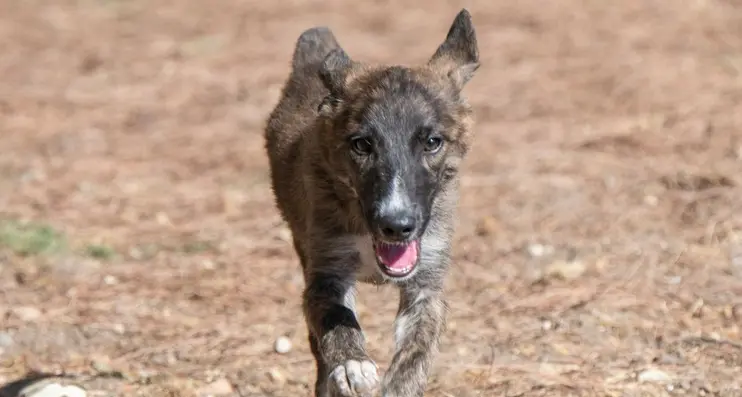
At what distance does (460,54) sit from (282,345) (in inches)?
83.5

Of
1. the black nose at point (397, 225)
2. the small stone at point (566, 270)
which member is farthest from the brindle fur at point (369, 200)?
the small stone at point (566, 270)

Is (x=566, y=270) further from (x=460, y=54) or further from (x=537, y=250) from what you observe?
(x=460, y=54)

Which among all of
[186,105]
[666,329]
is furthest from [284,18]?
[666,329]

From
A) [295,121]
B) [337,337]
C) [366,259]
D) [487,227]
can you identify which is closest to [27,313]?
[295,121]

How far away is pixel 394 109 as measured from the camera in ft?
18.5

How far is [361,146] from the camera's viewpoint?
564 cm

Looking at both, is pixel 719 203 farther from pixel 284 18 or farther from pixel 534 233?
pixel 284 18

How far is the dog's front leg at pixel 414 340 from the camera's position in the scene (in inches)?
215

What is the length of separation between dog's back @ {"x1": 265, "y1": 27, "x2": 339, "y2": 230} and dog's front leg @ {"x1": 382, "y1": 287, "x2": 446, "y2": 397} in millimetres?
860

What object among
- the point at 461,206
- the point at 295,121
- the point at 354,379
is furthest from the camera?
the point at 461,206

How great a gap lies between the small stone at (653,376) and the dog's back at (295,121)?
2.04 m

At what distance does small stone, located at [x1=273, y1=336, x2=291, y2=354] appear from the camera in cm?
732

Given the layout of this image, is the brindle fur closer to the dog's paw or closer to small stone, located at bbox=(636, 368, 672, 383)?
the dog's paw

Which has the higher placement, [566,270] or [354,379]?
[354,379]
